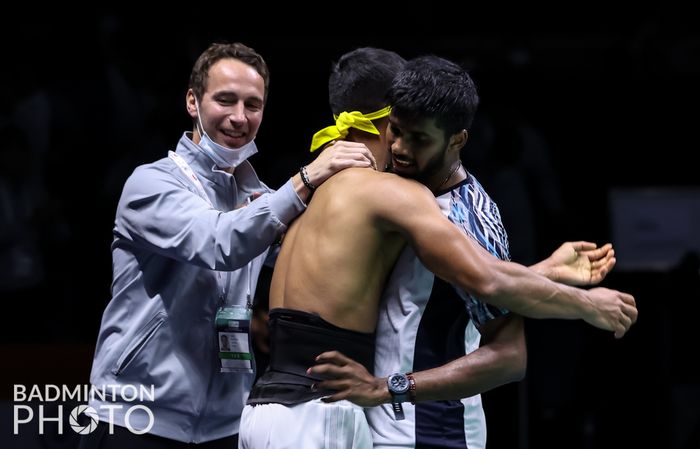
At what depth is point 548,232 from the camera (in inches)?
254

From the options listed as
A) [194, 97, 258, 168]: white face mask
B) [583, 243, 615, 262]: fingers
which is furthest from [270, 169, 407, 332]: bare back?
[194, 97, 258, 168]: white face mask

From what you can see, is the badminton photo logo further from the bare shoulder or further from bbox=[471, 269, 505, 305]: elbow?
bbox=[471, 269, 505, 305]: elbow

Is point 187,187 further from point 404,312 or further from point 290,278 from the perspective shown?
point 404,312

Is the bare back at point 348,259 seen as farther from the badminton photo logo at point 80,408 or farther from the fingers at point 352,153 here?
the badminton photo logo at point 80,408

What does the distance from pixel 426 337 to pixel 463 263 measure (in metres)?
0.25

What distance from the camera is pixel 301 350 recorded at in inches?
117

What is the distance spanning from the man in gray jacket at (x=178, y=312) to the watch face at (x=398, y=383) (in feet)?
2.07

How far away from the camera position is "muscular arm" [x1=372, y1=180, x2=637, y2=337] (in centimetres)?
285

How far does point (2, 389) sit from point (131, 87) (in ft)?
7.81

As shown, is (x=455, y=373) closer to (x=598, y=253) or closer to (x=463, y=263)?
(x=463, y=263)

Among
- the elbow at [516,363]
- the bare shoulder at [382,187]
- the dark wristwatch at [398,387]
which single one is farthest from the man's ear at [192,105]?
the elbow at [516,363]

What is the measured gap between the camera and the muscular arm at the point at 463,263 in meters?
2.85

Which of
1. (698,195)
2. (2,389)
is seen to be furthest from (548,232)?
(2,389)

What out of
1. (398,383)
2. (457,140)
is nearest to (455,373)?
(398,383)
